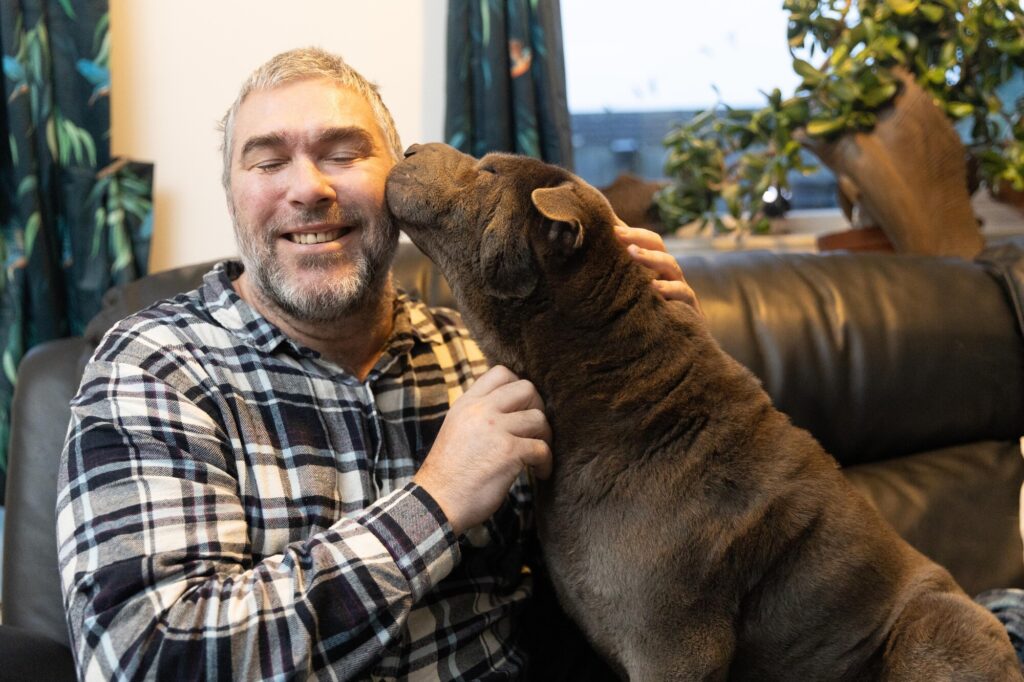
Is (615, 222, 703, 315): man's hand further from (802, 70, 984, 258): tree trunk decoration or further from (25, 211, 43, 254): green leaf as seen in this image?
(25, 211, 43, 254): green leaf

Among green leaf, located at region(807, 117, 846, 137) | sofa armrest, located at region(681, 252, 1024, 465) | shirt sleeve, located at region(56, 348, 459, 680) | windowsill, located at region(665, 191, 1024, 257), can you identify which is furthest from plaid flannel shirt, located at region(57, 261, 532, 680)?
windowsill, located at region(665, 191, 1024, 257)

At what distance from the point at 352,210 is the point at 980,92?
1.88 m

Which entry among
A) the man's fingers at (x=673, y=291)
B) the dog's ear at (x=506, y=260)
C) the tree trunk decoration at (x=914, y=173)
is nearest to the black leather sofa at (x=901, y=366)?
the tree trunk decoration at (x=914, y=173)

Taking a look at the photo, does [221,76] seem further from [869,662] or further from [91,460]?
[869,662]

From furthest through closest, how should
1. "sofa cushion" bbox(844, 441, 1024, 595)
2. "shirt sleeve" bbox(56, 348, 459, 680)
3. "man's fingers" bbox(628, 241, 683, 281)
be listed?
"sofa cushion" bbox(844, 441, 1024, 595) < "man's fingers" bbox(628, 241, 683, 281) < "shirt sleeve" bbox(56, 348, 459, 680)

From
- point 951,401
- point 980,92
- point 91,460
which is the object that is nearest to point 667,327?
point 91,460

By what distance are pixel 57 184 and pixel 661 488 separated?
5.26ft

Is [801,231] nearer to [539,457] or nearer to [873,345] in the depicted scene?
[873,345]

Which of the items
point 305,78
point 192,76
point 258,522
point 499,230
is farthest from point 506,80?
point 258,522

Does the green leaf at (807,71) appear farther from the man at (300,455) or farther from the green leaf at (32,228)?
the green leaf at (32,228)

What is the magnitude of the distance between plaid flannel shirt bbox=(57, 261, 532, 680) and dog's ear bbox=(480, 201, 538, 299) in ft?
0.98

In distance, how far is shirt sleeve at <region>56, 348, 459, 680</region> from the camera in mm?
1020

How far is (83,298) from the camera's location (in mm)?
2066

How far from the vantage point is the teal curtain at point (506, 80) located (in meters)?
2.24
